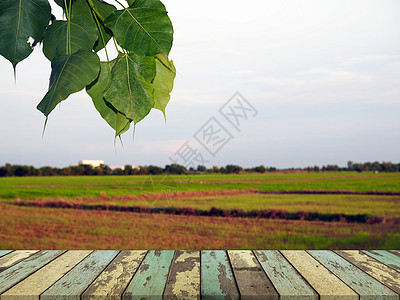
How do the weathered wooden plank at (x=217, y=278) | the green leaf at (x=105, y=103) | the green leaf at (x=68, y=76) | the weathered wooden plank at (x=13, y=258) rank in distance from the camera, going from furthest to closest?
the weathered wooden plank at (x=13, y=258) < the weathered wooden plank at (x=217, y=278) < the green leaf at (x=105, y=103) < the green leaf at (x=68, y=76)

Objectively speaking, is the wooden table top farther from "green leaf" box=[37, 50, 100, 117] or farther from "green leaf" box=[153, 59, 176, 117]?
"green leaf" box=[37, 50, 100, 117]

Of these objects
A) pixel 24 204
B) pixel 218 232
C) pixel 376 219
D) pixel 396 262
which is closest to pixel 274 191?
pixel 376 219

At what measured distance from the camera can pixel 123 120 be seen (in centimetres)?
70

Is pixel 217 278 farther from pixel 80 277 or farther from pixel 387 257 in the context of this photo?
pixel 387 257

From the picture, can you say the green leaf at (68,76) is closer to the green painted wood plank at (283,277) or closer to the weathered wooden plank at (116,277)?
the weathered wooden plank at (116,277)

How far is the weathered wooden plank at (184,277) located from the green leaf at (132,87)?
990 mm

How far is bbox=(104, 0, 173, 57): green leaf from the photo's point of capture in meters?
0.66

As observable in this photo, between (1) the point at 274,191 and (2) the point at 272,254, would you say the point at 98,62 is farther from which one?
(1) the point at 274,191

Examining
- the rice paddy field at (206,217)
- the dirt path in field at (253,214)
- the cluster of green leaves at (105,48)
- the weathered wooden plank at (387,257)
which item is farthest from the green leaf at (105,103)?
the dirt path in field at (253,214)

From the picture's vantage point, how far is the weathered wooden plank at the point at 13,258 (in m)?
1.88

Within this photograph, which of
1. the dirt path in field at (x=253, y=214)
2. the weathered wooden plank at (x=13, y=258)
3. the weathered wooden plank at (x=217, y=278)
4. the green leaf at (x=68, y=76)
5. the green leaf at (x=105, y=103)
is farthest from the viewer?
the dirt path in field at (x=253, y=214)

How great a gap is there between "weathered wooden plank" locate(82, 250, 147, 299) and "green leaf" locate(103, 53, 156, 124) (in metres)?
1.02

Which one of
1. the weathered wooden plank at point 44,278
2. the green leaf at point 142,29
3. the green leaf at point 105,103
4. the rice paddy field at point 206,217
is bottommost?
the rice paddy field at point 206,217

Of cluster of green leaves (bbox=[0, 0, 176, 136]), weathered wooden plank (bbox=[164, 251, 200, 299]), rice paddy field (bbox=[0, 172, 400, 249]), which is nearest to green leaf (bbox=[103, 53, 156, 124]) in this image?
→ cluster of green leaves (bbox=[0, 0, 176, 136])
